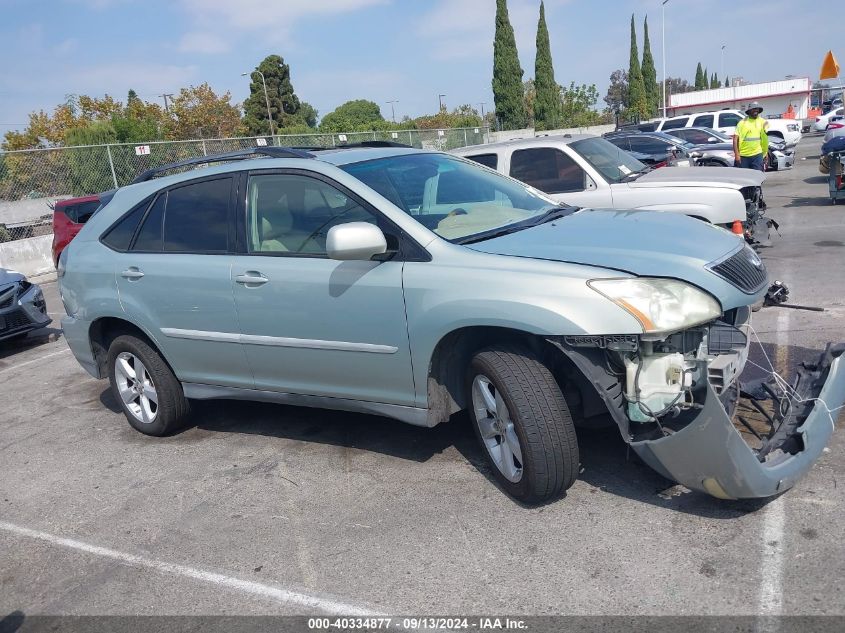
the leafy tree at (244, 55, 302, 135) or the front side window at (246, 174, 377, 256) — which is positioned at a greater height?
the leafy tree at (244, 55, 302, 135)

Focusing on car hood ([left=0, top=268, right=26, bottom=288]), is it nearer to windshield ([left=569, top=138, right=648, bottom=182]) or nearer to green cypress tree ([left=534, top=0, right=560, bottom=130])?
windshield ([left=569, top=138, right=648, bottom=182])

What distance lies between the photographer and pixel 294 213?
15.2 feet

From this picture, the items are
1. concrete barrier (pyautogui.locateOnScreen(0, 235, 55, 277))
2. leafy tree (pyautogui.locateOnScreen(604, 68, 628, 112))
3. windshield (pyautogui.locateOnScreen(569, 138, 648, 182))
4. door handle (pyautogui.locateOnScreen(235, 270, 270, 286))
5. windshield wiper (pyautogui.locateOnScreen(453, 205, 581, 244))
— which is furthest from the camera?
leafy tree (pyautogui.locateOnScreen(604, 68, 628, 112))

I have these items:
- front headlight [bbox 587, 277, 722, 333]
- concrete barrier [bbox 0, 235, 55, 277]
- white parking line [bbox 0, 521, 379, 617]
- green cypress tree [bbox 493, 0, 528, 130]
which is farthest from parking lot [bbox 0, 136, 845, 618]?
green cypress tree [bbox 493, 0, 528, 130]

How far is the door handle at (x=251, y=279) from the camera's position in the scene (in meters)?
4.54

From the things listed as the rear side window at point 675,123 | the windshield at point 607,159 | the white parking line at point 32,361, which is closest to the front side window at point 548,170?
the windshield at point 607,159

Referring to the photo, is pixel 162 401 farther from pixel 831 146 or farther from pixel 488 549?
pixel 831 146

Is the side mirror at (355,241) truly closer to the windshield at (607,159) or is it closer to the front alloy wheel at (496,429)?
the front alloy wheel at (496,429)

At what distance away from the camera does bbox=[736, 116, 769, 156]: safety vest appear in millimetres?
12570

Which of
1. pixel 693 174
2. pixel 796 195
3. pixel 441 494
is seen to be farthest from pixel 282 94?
pixel 441 494

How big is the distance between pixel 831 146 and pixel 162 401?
40.2 ft

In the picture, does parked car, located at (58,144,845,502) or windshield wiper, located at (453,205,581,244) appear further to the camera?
windshield wiper, located at (453,205,581,244)

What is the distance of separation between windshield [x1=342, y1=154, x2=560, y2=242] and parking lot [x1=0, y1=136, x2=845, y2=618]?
1.39m

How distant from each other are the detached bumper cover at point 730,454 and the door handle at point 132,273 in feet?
11.4
